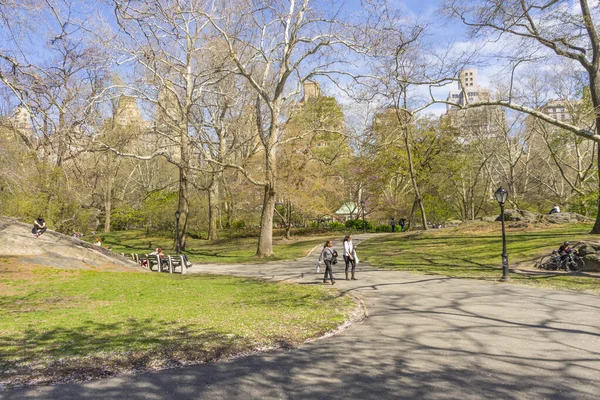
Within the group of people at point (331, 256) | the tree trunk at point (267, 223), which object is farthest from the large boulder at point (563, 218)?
the group of people at point (331, 256)

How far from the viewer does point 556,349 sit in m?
6.10

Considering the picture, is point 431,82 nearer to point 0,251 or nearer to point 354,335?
point 354,335

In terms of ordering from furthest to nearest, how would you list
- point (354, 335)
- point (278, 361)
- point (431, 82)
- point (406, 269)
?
point (406, 269) < point (431, 82) < point (354, 335) < point (278, 361)

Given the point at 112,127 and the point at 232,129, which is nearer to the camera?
the point at 112,127

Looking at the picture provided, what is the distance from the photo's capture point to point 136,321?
8016mm

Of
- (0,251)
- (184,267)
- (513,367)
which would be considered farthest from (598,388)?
(0,251)

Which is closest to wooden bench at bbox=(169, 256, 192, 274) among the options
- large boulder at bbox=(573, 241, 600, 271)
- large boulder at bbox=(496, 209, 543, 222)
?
large boulder at bbox=(573, 241, 600, 271)

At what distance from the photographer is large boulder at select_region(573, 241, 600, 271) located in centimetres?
1416

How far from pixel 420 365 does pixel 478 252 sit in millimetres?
15726

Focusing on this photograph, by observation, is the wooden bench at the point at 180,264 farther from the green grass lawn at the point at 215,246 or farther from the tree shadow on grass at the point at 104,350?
the tree shadow on grass at the point at 104,350

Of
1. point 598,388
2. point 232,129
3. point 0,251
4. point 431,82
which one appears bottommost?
point 598,388

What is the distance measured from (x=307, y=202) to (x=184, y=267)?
51.0 feet

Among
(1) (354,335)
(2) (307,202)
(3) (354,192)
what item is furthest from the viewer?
(3) (354,192)

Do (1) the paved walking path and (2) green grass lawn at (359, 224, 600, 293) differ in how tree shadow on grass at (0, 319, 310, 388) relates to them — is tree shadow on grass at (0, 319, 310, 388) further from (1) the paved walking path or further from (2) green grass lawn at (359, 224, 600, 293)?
(2) green grass lawn at (359, 224, 600, 293)
